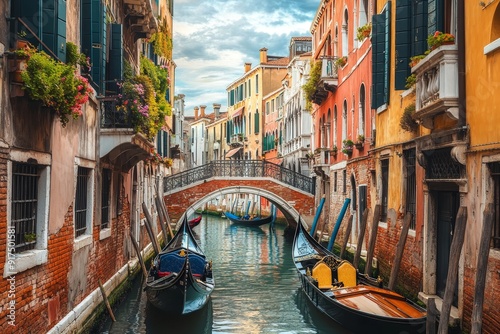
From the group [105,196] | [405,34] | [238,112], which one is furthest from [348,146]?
[238,112]

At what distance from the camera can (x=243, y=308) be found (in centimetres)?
967

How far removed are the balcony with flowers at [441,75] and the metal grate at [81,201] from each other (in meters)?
3.73

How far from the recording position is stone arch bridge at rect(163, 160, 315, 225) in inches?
760

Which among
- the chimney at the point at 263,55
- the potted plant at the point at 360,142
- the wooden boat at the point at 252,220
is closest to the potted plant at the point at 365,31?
the potted plant at the point at 360,142

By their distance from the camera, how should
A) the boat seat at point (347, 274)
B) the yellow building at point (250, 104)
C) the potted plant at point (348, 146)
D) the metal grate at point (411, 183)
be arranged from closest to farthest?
1. the metal grate at point (411, 183)
2. the boat seat at point (347, 274)
3. the potted plant at point (348, 146)
4. the yellow building at point (250, 104)

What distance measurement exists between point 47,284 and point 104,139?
9.21ft

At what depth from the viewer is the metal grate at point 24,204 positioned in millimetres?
4820

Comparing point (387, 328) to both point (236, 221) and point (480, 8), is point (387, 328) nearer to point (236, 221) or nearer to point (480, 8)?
point (480, 8)

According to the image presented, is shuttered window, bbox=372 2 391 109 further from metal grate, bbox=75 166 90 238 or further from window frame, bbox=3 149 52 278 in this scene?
window frame, bbox=3 149 52 278

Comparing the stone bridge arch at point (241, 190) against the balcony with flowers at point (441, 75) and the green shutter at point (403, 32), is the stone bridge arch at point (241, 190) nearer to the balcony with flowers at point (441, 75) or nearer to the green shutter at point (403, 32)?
the green shutter at point (403, 32)

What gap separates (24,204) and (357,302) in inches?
151

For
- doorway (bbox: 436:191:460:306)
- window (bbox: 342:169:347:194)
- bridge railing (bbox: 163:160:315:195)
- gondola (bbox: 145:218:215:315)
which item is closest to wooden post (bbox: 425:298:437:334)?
doorway (bbox: 436:191:460:306)

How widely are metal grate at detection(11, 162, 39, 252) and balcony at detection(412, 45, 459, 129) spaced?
12.2 ft

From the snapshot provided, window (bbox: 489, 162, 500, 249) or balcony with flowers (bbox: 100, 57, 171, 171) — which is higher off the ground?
A: balcony with flowers (bbox: 100, 57, 171, 171)
